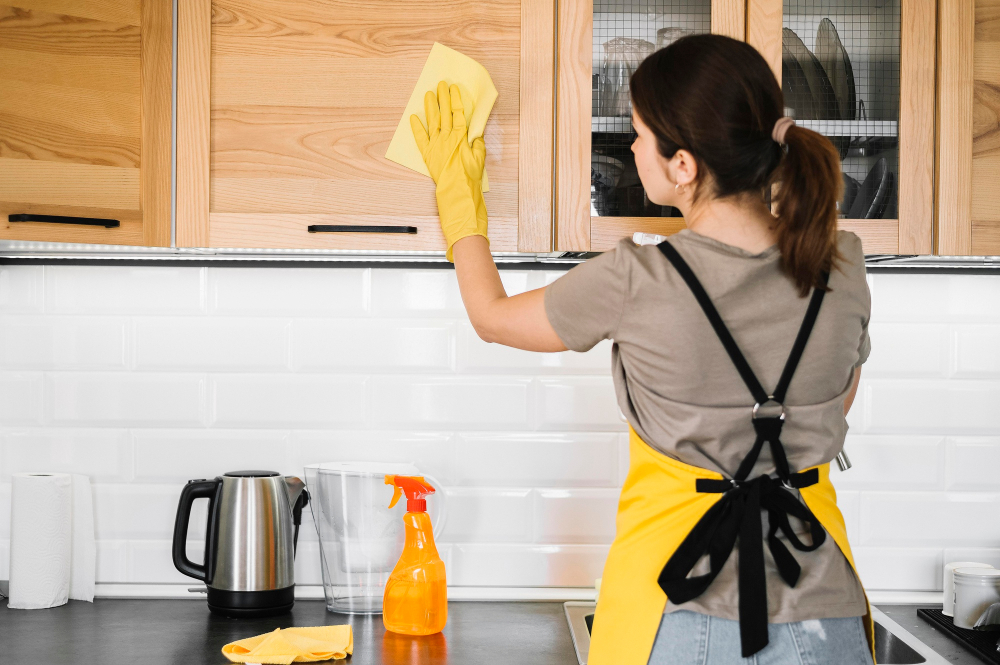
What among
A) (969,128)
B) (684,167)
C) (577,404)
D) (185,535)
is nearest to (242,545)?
(185,535)

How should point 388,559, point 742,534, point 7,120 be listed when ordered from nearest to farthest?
point 742,534
point 7,120
point 388,559

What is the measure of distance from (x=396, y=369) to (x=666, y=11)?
0.83 m

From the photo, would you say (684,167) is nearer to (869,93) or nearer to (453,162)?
(453,162)

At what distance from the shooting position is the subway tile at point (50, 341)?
1664 millimetres

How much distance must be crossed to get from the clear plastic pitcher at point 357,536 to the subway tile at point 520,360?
0.30 metres

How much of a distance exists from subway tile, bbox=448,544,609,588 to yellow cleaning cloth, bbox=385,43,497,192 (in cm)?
75

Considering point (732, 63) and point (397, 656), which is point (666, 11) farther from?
point (397, 656)

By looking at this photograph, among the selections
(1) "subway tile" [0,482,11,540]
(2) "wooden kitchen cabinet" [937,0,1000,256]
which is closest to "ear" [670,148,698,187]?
(2) "wooden kitchen cabinet" [937,0,1000,256]

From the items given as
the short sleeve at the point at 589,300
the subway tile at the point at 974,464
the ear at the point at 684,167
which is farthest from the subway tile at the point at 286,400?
the subway tile at the point at 974,464

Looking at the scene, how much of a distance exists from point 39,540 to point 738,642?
1.27 meters

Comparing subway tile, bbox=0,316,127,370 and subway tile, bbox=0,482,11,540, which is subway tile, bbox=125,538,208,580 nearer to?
subway tile, bbox=0,482,11,540

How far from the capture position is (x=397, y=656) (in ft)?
4.35

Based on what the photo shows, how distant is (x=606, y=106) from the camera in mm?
1348

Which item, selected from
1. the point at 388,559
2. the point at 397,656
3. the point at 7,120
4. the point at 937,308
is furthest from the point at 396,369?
the point at 937,308
